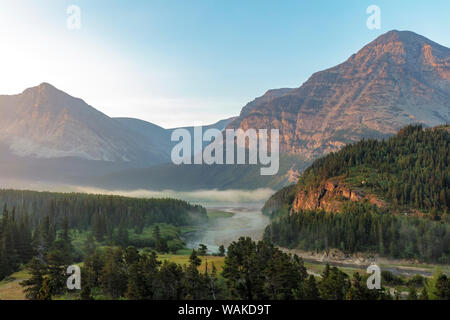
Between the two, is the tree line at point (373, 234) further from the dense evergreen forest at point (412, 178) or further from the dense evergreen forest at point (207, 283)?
the dense evergreen forest at point (207, 283)

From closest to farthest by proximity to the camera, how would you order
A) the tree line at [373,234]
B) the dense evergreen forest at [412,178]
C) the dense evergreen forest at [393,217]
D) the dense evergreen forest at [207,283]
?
1. the dense evergreen forest at [207,283]
2. the tree line at [373,234]
3. the dense evergreen forest at [393,217]
4. the dense evergreen forest at [412,178]

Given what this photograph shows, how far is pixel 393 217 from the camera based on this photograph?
452 ft

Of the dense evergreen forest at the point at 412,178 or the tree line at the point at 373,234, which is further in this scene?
the dense evergreen forest at the point at 412,178

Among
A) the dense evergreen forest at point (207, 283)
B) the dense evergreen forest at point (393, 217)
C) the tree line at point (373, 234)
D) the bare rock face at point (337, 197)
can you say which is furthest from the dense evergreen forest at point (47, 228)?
the bare rock face at point (337, 197)

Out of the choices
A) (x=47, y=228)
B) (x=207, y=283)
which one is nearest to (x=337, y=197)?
(x=207, y=283)

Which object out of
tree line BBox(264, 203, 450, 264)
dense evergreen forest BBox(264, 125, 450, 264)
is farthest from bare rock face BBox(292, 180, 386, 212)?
tree line BBox(264, 203, 450, 264)

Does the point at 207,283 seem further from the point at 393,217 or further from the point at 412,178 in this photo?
the point at 412,178

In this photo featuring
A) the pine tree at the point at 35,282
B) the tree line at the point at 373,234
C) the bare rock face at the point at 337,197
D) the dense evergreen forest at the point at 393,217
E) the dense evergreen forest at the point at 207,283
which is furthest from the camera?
the bare rock face at the point at 337,197

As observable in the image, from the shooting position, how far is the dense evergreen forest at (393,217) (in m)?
125

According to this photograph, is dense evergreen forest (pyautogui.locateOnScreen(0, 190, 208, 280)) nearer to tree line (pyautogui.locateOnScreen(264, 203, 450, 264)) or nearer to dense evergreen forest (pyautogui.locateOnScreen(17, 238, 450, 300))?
dense evergreen forest (pyautogui.locateOnScreen(17, 238, 450, 300))

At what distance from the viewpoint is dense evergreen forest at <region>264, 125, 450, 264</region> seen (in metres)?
125

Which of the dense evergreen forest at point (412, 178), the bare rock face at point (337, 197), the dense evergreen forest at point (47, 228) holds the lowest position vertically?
the dense evergreen forest at point (47, 228)
